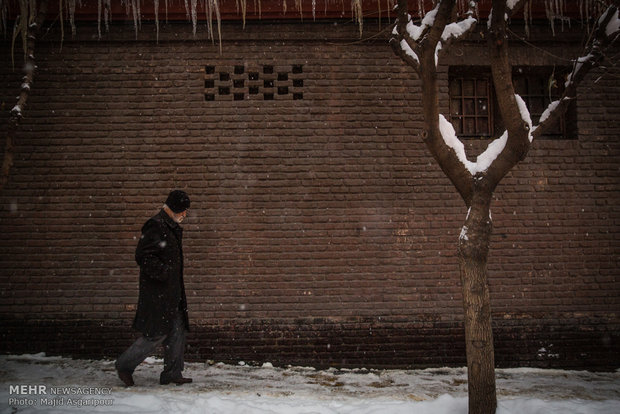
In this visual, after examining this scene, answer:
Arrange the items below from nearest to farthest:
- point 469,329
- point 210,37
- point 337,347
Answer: point 469,329, point 337,347, point 210,37

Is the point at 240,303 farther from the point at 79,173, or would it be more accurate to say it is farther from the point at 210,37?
the point at 210,37

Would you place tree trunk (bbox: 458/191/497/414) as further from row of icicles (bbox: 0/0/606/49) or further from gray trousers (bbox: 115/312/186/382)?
row of icicles (bbox: 0/0/606/49)

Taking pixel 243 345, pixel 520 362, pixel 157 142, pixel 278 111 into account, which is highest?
pixel 278 111

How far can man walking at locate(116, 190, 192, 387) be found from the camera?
416 centimetres

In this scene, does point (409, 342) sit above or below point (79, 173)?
below

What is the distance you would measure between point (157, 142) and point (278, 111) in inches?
69.0

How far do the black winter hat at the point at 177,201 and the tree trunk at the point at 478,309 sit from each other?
275 cm

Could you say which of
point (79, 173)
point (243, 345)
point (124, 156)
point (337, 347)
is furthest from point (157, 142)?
point (337, 347)

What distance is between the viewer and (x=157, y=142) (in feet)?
19.4

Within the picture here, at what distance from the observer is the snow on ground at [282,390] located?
379cm

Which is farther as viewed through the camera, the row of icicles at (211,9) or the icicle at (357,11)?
the row of icicles at (211,9)

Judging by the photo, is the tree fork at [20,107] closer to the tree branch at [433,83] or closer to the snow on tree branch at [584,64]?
the tree branch at [433,83]

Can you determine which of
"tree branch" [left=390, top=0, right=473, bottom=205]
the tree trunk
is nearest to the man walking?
"tree branch" [left=390, top=0, right=473, bottom=205]

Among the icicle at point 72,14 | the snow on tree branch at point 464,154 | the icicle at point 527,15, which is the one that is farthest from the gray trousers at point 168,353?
the icicle at point 527,15
